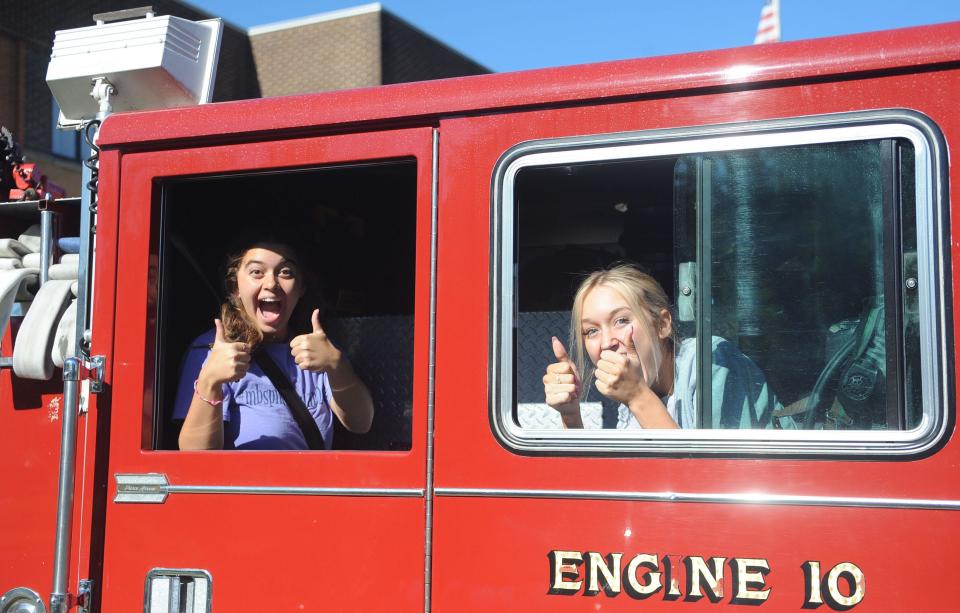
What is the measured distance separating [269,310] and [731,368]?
5.10 feet

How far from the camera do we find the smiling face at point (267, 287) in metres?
3.16

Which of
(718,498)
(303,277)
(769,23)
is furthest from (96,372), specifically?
(769,23)

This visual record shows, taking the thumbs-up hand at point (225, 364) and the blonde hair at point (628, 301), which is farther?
the thumbs-up hand at point (225, 364)

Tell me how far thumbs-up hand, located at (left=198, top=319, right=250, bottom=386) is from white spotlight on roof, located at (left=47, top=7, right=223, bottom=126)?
2.88ft

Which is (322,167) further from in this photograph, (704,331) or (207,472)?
(704,331)

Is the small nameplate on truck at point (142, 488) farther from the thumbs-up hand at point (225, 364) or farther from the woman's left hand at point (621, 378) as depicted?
the woman's left hand at point (621, 378)

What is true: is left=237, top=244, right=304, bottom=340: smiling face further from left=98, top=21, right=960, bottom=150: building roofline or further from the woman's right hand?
the woman's right hand

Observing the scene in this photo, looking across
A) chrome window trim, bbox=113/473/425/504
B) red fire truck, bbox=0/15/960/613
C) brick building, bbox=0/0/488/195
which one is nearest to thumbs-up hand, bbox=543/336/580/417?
red fire truck, bbox=0/15/960/613

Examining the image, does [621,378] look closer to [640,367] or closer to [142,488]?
[640,367]

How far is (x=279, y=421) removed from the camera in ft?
10.0

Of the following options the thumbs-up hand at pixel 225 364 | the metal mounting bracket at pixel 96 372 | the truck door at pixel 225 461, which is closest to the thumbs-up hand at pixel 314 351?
the thumbs-up hand at pixel 225 364

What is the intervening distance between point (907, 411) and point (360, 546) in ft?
4.54

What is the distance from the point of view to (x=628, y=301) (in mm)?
2648

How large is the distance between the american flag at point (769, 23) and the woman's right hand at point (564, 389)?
11.0 m
